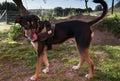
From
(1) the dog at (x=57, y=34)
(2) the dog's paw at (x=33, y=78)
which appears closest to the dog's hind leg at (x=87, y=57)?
(1) the dog at (x=57, y=34)

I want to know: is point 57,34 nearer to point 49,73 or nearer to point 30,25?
point 30,25

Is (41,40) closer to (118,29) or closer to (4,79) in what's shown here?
(4,79)

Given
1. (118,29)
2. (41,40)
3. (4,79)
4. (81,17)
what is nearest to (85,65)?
(41,40)

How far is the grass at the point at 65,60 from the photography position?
6711 mm

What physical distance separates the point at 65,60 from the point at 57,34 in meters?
1.42

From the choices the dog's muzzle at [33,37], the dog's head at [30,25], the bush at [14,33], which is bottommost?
the bush at [14,33]

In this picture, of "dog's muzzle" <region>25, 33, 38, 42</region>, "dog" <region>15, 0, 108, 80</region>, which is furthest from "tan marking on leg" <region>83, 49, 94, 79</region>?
"dog's muzzle" <region>25, 33, 38, 42</region>

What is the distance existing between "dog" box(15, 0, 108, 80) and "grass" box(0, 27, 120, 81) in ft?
1.48

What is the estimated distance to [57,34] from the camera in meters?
6.55

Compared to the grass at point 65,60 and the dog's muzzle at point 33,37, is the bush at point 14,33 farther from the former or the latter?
the dog's muzzle at point 33,37

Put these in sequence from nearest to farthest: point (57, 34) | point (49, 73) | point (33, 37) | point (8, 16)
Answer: point (33, 37)
point (57, 34)
point (49, 73)
point (8, 16)

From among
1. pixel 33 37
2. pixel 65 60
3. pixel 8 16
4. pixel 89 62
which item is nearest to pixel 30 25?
pixel 33 37

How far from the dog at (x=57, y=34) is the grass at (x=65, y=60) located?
452 mm

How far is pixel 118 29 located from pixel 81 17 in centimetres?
258
